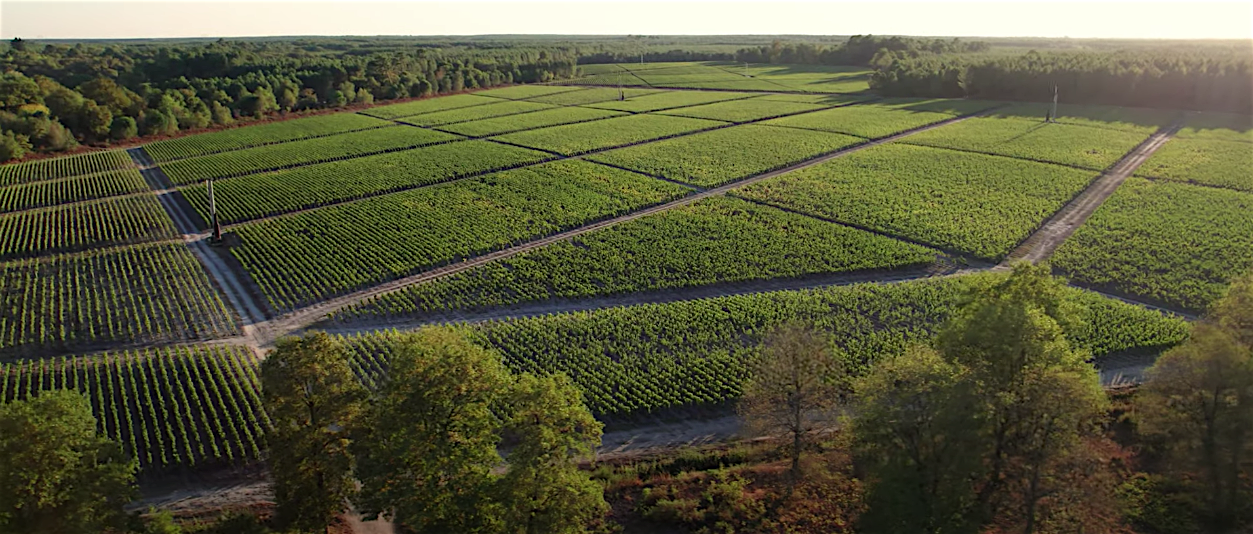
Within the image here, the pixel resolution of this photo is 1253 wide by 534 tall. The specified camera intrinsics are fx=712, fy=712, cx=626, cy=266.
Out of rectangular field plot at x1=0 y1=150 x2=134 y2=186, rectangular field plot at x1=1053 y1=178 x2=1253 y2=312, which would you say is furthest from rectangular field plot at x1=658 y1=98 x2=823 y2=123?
rectangular field plot at x1=0 y1=150 x2=134 y2=186

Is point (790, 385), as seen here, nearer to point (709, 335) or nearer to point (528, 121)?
point (709, 335)

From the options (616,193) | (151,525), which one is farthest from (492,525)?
(616,193)

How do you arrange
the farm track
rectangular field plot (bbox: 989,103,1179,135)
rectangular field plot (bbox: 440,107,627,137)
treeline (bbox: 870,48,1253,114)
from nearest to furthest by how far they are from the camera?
the farm track
rectangular field plot (bbox: 989,103,1179,135)
treeline (bbox: 870,48,1253,114)
rectangular field plot (bbox: 440,107,627,137)

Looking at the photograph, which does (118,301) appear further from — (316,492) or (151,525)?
(316,492)

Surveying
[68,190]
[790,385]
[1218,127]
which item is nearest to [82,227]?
[68,190]

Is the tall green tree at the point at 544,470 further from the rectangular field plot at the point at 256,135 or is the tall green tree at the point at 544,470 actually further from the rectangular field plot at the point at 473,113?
the rectangular field plot at the point at 473,113

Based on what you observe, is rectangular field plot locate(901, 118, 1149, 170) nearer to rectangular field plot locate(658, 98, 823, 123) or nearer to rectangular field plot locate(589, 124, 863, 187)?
rectangular field plot locate(589, 124, 863, 187)
